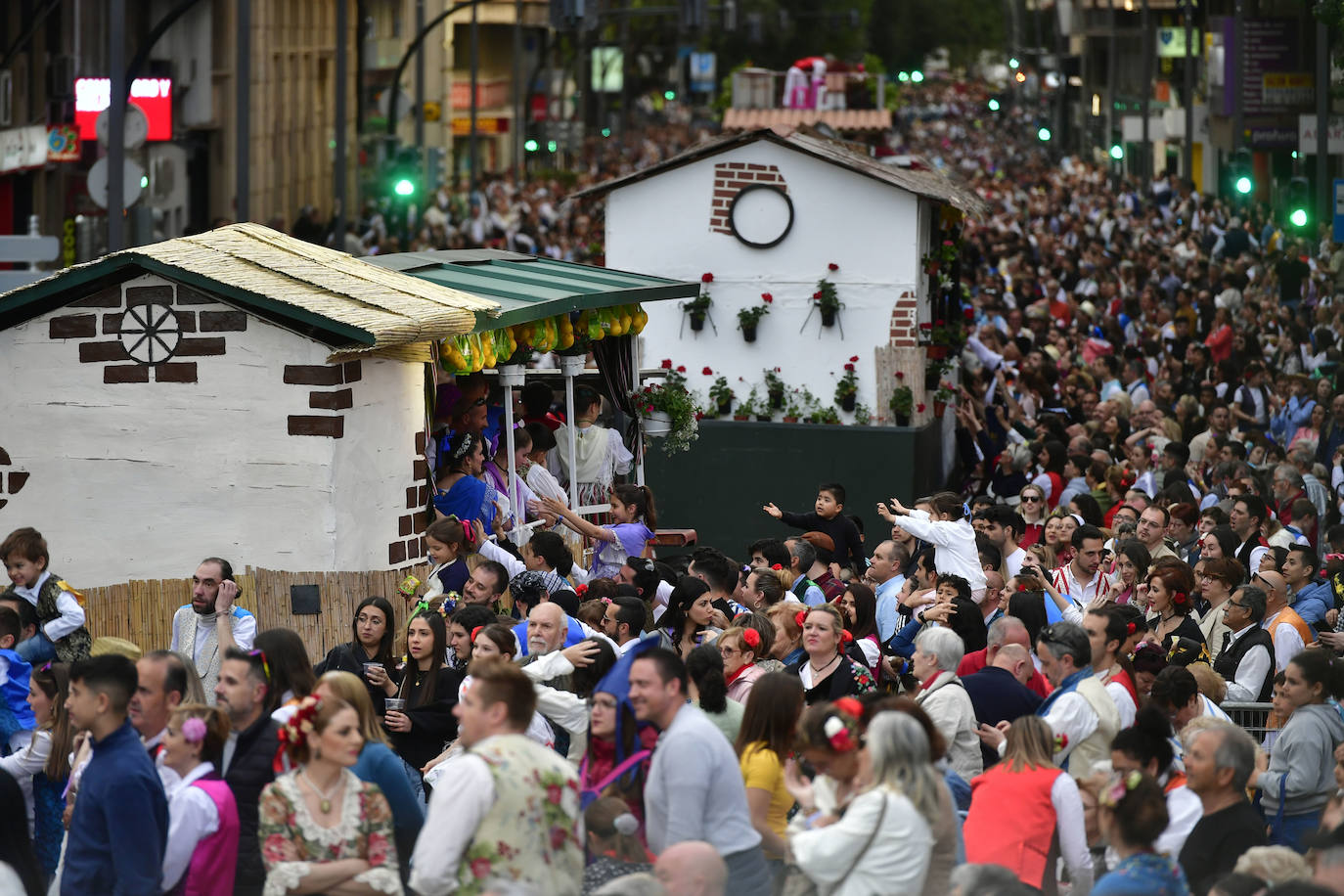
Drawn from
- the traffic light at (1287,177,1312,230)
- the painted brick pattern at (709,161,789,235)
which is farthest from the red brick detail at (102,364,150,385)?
the traffic light at (1287,177,1312,230)

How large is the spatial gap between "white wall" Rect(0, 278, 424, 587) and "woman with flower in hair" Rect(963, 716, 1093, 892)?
516 cm

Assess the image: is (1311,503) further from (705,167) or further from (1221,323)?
(1221,323)

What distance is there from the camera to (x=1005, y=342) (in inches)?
989

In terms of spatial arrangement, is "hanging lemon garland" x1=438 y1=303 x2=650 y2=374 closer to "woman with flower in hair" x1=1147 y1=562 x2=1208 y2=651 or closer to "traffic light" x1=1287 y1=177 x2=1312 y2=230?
"woman with flower in hair" x1=1147 y1=562 x2=1208 y2=651

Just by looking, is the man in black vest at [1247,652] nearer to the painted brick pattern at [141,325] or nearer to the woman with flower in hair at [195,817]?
the painted brick pattern at [141,325]

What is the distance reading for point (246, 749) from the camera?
7.60 meters

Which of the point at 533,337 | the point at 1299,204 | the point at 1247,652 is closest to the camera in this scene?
the point at 1247,652

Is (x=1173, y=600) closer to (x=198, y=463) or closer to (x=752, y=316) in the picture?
(x=198, y=463)

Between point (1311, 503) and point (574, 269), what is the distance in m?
5.59

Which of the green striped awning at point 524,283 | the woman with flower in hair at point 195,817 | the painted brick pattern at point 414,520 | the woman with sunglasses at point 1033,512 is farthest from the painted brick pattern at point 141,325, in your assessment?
the woman with sunglasses at point 1033,512

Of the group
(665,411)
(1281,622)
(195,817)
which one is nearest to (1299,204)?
(665,411)

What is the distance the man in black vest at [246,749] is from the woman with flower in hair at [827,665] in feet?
8.34

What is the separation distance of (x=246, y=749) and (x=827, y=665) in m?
2.75

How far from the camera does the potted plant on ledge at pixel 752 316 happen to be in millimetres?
20766
